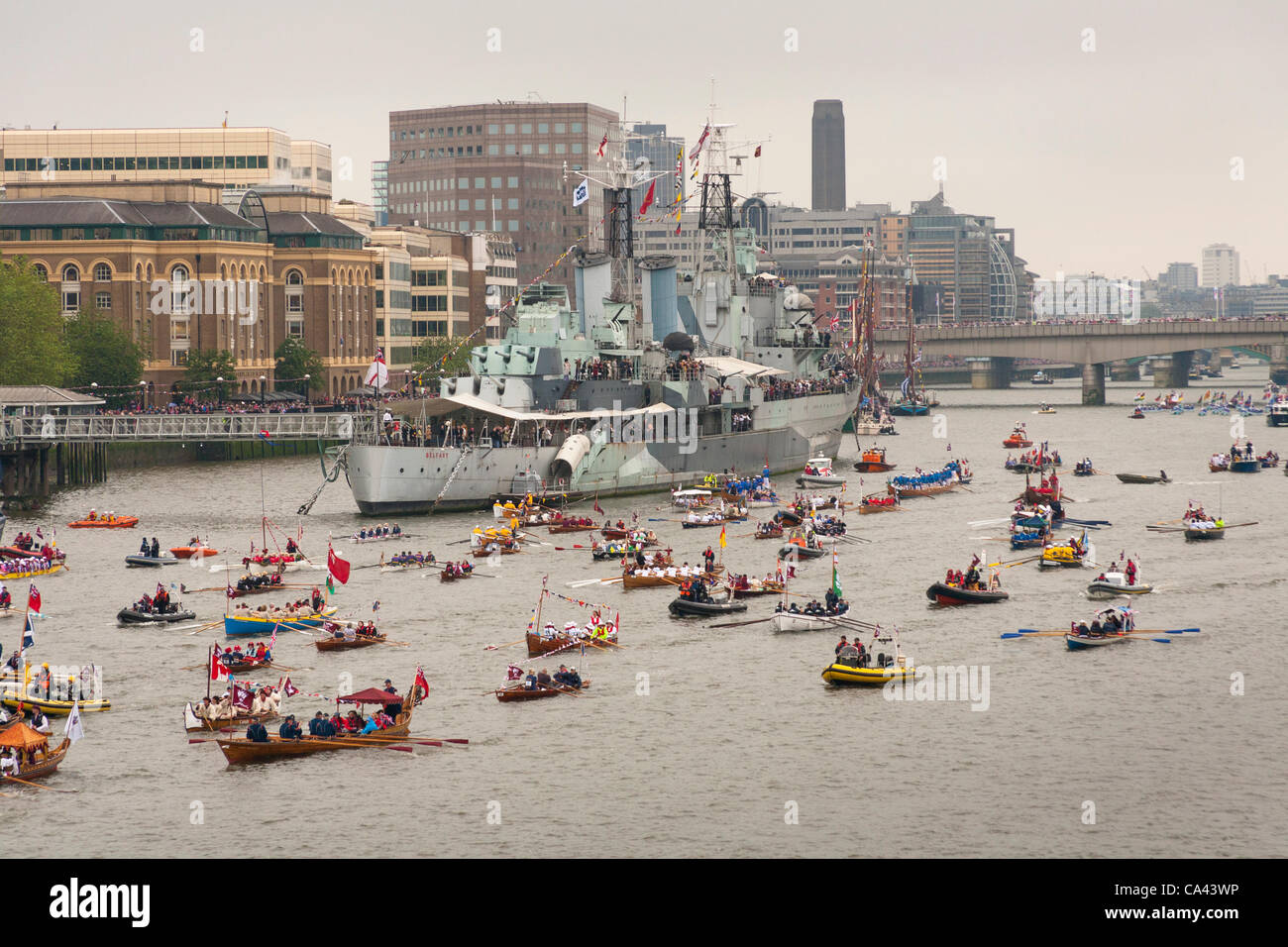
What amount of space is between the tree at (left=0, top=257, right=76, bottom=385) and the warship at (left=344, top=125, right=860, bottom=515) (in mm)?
38272

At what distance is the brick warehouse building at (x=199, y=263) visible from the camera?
160750 mm

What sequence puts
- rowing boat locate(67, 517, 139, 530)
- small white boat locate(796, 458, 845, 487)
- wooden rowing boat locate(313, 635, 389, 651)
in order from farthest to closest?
small white boat locate(796, 458, 845, 487) → rowing boat locate(67, 517, 139, 530) → wooden rowing boat locate(313, 635, 389, 651)

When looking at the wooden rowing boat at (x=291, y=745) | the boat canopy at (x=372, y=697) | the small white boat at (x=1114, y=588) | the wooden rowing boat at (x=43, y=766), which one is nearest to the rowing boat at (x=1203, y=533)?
the small white boat at (x=1114, y=588)

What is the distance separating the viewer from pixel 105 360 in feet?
488

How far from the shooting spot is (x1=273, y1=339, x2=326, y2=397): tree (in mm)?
175250

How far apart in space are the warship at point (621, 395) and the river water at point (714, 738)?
16.0 metres

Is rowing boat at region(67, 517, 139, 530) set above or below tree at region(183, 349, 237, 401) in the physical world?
below

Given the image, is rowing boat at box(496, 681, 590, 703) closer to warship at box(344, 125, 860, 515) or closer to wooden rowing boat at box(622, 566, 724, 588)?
wooden rowing boat at box(622, 566, 724, 588)

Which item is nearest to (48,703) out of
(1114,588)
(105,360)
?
(1114,588)

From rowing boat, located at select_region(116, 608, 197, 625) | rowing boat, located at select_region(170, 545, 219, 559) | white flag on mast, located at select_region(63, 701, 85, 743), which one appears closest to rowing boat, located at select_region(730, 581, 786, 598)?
rowing boat, located at select_region(116, 608, 197, 625)

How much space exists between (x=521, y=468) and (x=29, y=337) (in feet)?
171

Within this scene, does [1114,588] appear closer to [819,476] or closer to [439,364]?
[819,476]
